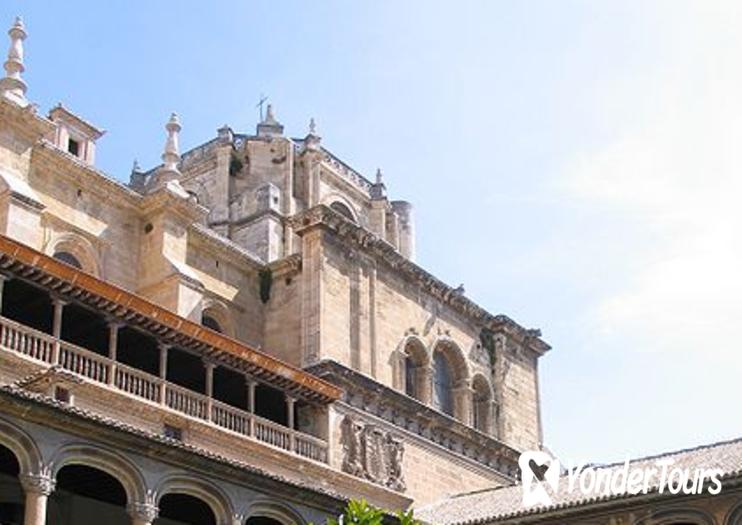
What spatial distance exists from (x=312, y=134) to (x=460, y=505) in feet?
63.6

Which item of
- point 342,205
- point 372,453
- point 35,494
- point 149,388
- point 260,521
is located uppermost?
point 342,205

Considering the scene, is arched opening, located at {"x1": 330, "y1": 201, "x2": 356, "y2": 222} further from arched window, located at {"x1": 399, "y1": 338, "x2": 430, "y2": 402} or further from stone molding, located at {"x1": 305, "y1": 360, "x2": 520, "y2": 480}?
stone molding, located at {"x1": 305, "y1": 360, "x2": 520, "y2": 480}

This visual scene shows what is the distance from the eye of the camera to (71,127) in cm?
3400

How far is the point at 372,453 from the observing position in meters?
28.8

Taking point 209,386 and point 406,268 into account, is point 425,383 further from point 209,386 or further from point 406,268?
point 209,386

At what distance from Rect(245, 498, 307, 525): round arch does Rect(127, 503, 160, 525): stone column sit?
96.7 inches

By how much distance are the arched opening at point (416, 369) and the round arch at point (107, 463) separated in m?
13.9

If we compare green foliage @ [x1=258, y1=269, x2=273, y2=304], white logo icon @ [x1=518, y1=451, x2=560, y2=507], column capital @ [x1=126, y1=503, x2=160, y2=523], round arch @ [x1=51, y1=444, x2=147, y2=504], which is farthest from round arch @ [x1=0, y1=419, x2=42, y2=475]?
green foliage @ [x1=258, y1=269, x2=273, y2=304]

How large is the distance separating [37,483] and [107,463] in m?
1.53

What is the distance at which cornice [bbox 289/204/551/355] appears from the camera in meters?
30.7

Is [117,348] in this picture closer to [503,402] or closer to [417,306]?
[417,306]

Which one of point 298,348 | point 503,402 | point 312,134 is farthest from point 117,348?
point 312,134

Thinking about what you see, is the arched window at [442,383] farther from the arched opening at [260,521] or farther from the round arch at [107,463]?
→ the round arch at [107,463]

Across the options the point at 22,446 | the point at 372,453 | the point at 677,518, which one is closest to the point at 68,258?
the point at 372,453
